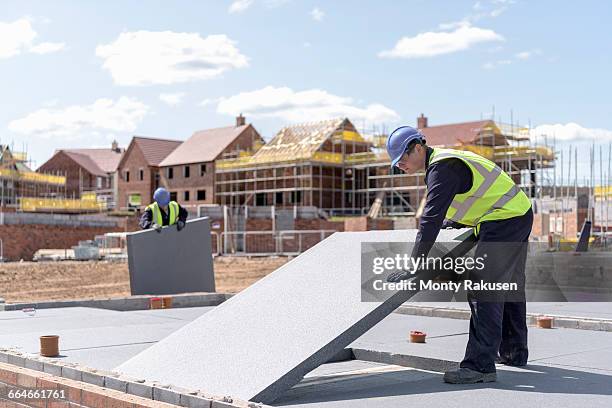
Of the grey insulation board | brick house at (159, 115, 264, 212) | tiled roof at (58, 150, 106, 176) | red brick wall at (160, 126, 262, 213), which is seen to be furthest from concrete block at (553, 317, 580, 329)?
tiled roof at (58, 150, 106, 176)

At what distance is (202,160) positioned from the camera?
5747 centimetres

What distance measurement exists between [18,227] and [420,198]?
23.3 m

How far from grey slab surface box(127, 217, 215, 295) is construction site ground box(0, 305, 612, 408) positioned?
2.31m

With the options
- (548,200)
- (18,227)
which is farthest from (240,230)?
(548,200)

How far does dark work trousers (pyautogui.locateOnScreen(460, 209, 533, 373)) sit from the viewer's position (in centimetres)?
423

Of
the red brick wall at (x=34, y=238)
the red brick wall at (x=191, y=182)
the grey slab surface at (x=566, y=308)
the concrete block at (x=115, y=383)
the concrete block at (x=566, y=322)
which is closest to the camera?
the concrete block at (x=115, y=383)

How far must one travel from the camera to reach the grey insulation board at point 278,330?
12.7ft

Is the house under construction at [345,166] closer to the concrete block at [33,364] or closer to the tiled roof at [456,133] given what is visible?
the tiled roof at [456,133]

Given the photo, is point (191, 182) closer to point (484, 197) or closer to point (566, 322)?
point (566, 322)

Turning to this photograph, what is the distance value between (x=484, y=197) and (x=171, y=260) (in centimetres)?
719

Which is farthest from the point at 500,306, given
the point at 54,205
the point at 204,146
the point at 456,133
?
the point at 204,146

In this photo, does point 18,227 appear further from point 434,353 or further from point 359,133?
point 434,353

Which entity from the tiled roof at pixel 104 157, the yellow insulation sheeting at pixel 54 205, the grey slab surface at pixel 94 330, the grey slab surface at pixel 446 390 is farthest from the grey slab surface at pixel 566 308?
the tiled roof at pixel 104 157

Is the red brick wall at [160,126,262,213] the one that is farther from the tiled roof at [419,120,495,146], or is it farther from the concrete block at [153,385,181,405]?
the concrete block at [153,385,181,405]
